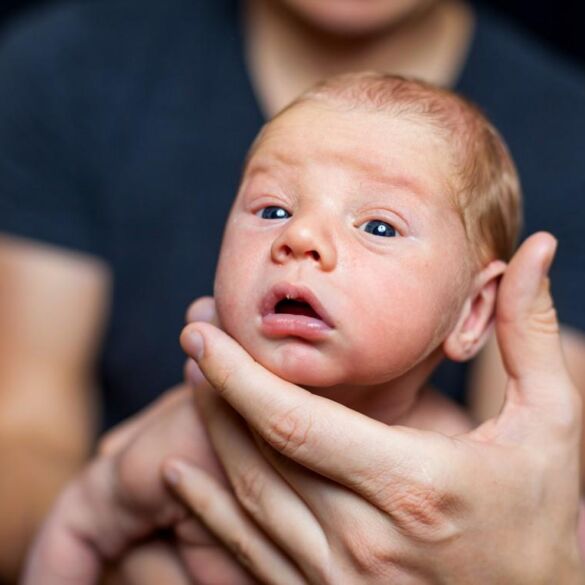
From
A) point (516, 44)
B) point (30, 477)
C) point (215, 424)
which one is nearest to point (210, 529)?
point (215, 424)

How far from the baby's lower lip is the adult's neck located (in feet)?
2.61

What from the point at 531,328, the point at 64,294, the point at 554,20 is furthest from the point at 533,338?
the point at 554,20

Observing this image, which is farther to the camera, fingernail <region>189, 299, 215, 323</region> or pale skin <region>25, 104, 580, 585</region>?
fingernail <region>189, 299, 215, 323</region>

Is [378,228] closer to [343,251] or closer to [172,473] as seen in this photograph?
[343,251]

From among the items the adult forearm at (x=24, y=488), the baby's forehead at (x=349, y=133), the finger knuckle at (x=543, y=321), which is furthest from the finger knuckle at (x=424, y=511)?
the adult forearm at (x=24, y=488)

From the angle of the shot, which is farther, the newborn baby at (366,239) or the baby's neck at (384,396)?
the baby's neck at (384,396)

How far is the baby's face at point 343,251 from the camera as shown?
84cm

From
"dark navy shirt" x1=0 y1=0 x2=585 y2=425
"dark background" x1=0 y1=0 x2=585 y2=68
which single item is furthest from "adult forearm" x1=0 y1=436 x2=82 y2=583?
"dark background" x1=0 y1=0 x2=585 y2=68

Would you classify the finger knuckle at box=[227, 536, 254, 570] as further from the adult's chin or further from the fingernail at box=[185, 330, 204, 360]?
→ the adult's chin

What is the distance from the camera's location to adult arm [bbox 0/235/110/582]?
157cm

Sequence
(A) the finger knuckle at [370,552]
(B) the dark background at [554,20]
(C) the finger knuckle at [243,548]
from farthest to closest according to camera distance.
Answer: (B) the dark background at [554,20] → (C) the finger knuckle at [243,548] → (A) the finger knuckle at [370,552]

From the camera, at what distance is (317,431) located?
88 cm

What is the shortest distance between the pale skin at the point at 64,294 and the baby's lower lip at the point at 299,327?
0.80 m

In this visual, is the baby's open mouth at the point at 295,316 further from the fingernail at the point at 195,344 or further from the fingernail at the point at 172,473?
the fingernail at the point at 172,473
